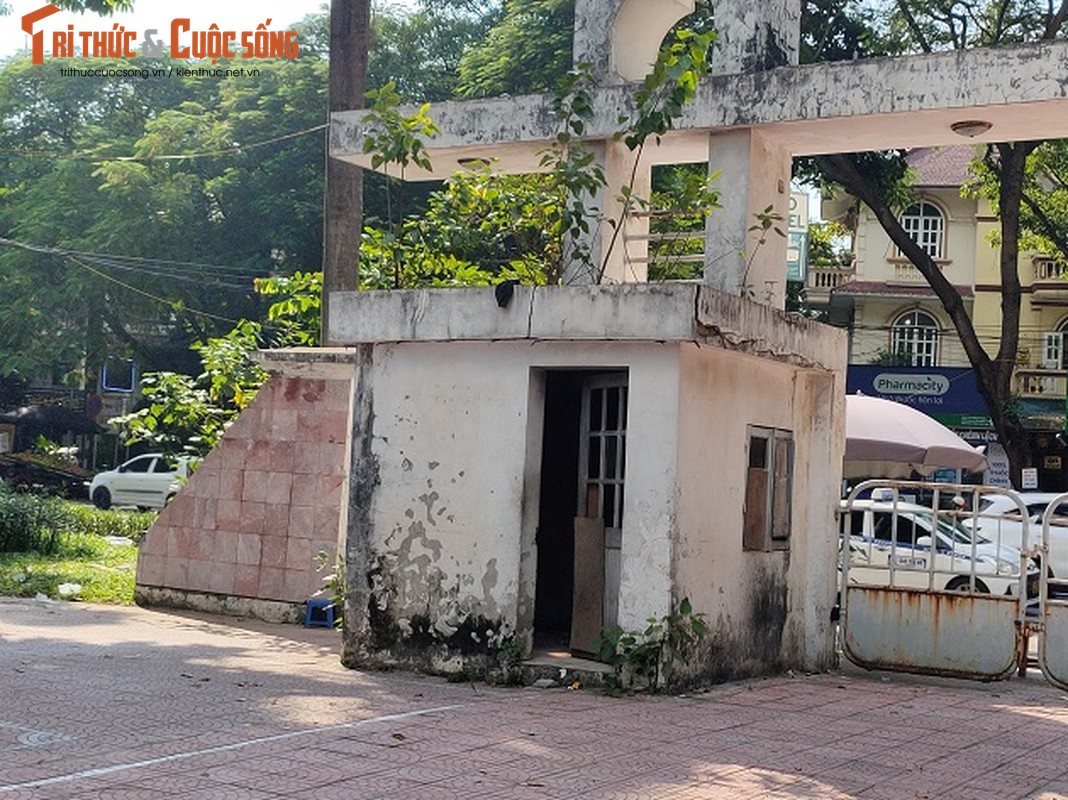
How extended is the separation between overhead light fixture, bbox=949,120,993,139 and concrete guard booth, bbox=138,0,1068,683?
0.46 ft

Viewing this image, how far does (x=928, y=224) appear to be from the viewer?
35.2 metres

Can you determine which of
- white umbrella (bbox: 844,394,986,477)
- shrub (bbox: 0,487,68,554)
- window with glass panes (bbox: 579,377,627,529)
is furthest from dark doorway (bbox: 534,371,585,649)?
shrub (bbox: 0,487,68,554)

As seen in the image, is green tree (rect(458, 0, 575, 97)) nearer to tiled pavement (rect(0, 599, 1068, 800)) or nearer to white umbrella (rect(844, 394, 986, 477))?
white umbrella (rect(844, 394, 986, 477))

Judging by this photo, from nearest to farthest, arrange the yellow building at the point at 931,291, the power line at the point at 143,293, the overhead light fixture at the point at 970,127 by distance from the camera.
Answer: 1. the overhead light fixture at the point at 970,127
2. the power line at the point at 143,293
3. the yellow building at the point at 931,291

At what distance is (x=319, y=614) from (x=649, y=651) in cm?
442

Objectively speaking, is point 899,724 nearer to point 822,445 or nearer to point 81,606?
point 822,445

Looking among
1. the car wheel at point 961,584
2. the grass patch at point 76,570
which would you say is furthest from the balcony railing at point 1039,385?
the grass patch at point 76,570

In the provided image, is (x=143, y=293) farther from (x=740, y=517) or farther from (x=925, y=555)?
(x=740, y=517)

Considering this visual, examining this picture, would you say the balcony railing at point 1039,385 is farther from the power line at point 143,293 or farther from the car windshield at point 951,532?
the power line at point 143,293

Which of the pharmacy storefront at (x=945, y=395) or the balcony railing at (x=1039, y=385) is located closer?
the pharmacy storefront at (x=945, y=395)

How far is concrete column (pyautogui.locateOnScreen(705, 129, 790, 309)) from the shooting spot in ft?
34.6

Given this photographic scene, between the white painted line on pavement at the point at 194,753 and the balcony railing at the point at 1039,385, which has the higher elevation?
the balcony railing at the point at 1039,385

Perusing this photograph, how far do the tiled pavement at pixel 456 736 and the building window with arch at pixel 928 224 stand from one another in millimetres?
25998

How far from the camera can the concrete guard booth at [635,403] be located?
915cm
